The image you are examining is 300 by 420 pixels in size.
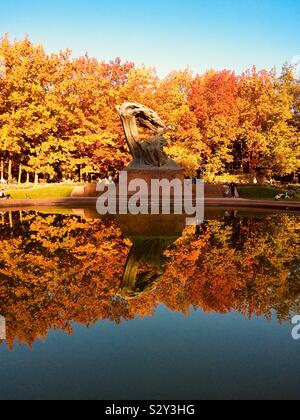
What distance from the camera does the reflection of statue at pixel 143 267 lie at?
8973 mm

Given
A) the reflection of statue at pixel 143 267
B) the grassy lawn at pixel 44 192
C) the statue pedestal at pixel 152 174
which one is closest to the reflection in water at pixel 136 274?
the reflection of statue at pixel 143 267

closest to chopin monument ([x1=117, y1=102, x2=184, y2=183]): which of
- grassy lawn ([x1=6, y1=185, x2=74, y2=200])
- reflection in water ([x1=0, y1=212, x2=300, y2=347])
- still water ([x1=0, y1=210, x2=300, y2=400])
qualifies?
grassy lawn ([x1=6, y1=185, x2=74, y2=200])

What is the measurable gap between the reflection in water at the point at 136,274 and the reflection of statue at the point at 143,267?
0.02m

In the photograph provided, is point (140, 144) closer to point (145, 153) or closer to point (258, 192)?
point (145, 153)

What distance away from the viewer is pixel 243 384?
5094 millimetres

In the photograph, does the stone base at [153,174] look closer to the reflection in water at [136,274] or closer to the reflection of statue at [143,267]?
the reflection in water at [136,274]

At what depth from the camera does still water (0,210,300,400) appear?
16.9ft

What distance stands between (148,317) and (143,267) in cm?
310

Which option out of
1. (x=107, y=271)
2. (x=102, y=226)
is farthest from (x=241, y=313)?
(x=102, y=226)

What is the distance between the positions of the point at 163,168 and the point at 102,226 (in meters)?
12.0

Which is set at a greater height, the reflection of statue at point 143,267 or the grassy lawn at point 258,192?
the grassy lawn at point 258,192

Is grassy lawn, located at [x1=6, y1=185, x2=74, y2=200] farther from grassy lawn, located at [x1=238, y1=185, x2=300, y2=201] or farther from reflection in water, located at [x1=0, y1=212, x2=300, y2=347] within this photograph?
reflection in water, located at [x1=0, y1=212, x2=300, y2=347]

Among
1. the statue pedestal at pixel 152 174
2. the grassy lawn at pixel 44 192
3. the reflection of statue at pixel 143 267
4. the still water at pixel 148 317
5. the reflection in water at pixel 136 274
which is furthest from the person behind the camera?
the grassy lawn at pixel 44 192

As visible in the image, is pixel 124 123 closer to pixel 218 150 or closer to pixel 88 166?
pixel 88 166
